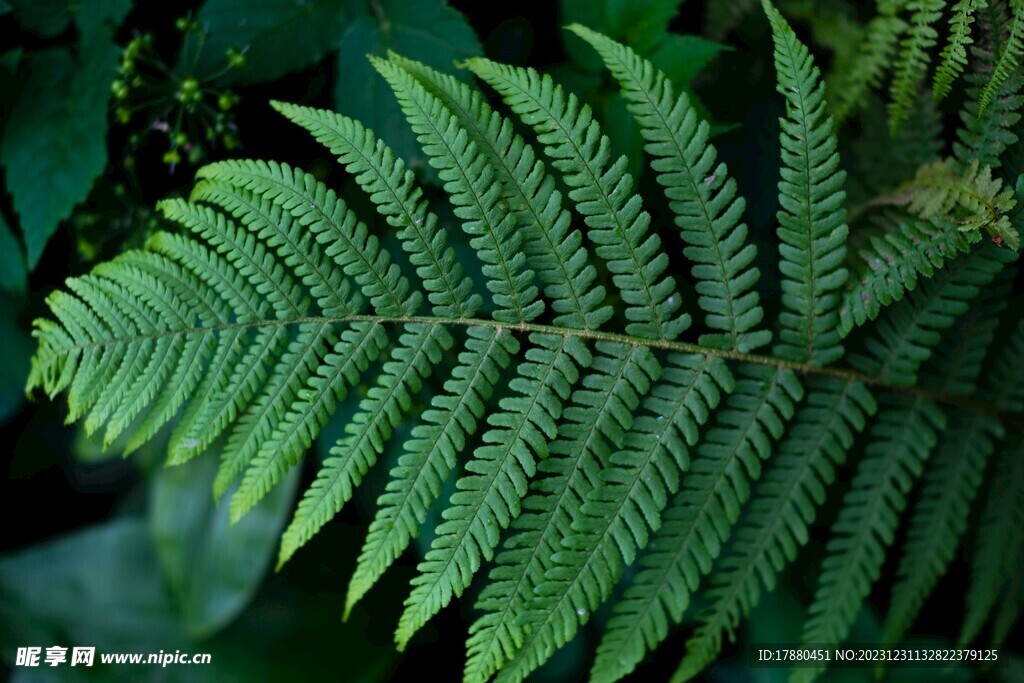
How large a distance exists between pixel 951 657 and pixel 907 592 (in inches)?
21.3

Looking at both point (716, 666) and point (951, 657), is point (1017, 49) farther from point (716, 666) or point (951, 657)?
point (716, 666)

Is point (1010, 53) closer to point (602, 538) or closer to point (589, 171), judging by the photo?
point (589, 171)

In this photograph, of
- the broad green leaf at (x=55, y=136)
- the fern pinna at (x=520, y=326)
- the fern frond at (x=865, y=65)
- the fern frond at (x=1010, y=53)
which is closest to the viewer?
the fern frond at (x=1010, y=53)

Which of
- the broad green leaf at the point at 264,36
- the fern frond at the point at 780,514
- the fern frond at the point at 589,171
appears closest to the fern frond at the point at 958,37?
the fern frond at the point at 589,171

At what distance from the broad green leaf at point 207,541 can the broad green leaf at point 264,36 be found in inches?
46.2

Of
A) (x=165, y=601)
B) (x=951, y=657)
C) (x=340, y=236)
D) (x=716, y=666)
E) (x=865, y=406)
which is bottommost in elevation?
(x=716, y=666)

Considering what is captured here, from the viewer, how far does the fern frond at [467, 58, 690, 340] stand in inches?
57.6

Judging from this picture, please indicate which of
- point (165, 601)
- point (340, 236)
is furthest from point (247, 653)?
point (340, 236)

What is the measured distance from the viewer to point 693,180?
152cm

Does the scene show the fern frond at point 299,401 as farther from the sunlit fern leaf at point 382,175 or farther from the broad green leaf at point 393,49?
the broad green leaf at point 393,49

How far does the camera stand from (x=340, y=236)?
154 centimetres

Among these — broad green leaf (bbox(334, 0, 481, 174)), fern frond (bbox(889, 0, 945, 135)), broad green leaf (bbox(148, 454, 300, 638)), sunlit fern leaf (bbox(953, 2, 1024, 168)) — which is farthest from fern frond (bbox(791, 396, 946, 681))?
broad green leaf (bbox(148, 454, 300, 638))

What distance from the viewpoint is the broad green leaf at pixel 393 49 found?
72.5 inches

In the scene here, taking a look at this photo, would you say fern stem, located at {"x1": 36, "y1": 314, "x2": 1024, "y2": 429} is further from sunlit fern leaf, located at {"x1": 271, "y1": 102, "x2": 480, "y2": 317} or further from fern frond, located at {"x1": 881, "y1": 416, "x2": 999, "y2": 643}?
fern frond, located at {"x1": 881, "y1": 416, "x2": 999, "y2": 643}
